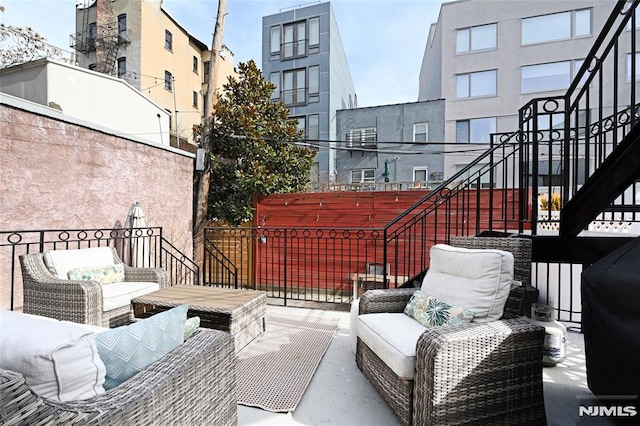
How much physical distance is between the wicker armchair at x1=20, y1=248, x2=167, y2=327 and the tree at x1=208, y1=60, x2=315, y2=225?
170 inches

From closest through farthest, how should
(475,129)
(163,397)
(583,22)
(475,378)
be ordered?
(163,397)
(475,378)
(583,22)
(475,129)

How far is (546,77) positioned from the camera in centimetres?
1228

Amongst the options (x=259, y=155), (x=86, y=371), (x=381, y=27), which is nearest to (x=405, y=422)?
(x=86, y=371)

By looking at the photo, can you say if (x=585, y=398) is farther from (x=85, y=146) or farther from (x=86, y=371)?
(x=85, y=146)

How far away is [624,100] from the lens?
11.8 metres

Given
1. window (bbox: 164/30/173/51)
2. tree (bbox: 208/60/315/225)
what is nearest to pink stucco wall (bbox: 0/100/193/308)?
tree (bbox: 208/60/315/225)

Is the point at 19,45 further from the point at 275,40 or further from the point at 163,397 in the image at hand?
the point at 163,397

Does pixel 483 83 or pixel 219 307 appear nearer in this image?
pixel 219 307

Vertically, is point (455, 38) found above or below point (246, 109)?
above

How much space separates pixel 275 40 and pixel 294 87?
102 inches

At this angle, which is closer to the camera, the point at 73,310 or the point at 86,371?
the point at 86,371

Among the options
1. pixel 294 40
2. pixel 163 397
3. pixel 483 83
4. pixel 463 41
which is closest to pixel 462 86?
pixel 483 83

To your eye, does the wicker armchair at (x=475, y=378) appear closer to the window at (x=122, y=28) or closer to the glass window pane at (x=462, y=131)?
the glass window pane at (x=462, y=131)

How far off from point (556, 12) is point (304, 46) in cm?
1038
